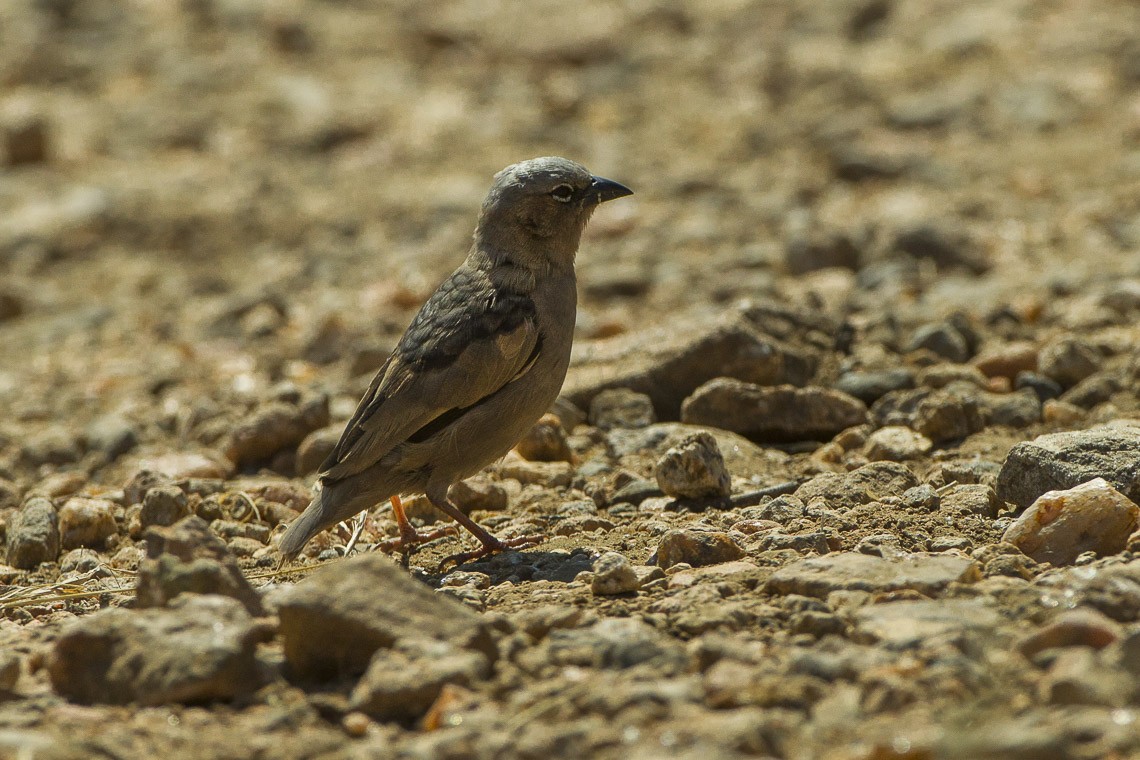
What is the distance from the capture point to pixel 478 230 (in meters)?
6.21

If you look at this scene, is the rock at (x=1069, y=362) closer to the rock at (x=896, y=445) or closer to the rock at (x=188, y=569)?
the rock at (x=896, y=445)

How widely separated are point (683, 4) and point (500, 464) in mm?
9357

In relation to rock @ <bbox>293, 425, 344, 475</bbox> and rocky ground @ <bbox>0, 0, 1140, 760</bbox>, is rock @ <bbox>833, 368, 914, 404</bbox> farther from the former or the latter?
rock @ <bbox>293, 425, 344, 475</bbox>

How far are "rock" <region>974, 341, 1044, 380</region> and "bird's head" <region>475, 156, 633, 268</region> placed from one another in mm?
2231

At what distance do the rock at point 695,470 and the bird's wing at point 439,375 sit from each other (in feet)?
2.28

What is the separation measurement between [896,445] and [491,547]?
6.25 ft

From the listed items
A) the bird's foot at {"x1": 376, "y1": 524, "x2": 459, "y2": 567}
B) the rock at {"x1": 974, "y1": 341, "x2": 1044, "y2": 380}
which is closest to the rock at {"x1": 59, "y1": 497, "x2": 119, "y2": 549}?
the bird's foot at {"x1": 376, "y1": 524, "x2": 459, "y2": 567}

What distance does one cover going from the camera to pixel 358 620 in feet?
12.6

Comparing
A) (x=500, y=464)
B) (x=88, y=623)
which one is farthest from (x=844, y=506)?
(x=88, y=623)

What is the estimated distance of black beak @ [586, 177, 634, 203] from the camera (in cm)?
626

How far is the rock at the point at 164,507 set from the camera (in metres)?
5.82

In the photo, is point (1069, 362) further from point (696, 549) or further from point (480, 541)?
point (480, 541)

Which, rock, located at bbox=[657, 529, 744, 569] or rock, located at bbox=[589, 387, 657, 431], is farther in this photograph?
rock, located at bbox=[589, 387, 657, 431]

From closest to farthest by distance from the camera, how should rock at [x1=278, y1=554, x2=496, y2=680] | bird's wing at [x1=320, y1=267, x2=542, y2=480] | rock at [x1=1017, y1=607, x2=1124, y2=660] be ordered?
rock at [x1=1017, y1=607, x2=1124, y2=660] < rock at [x1=278, y1=554, x2=496, y2=680] < bird's wing at [x1=320, y1=267, x2=542, y2=480]
